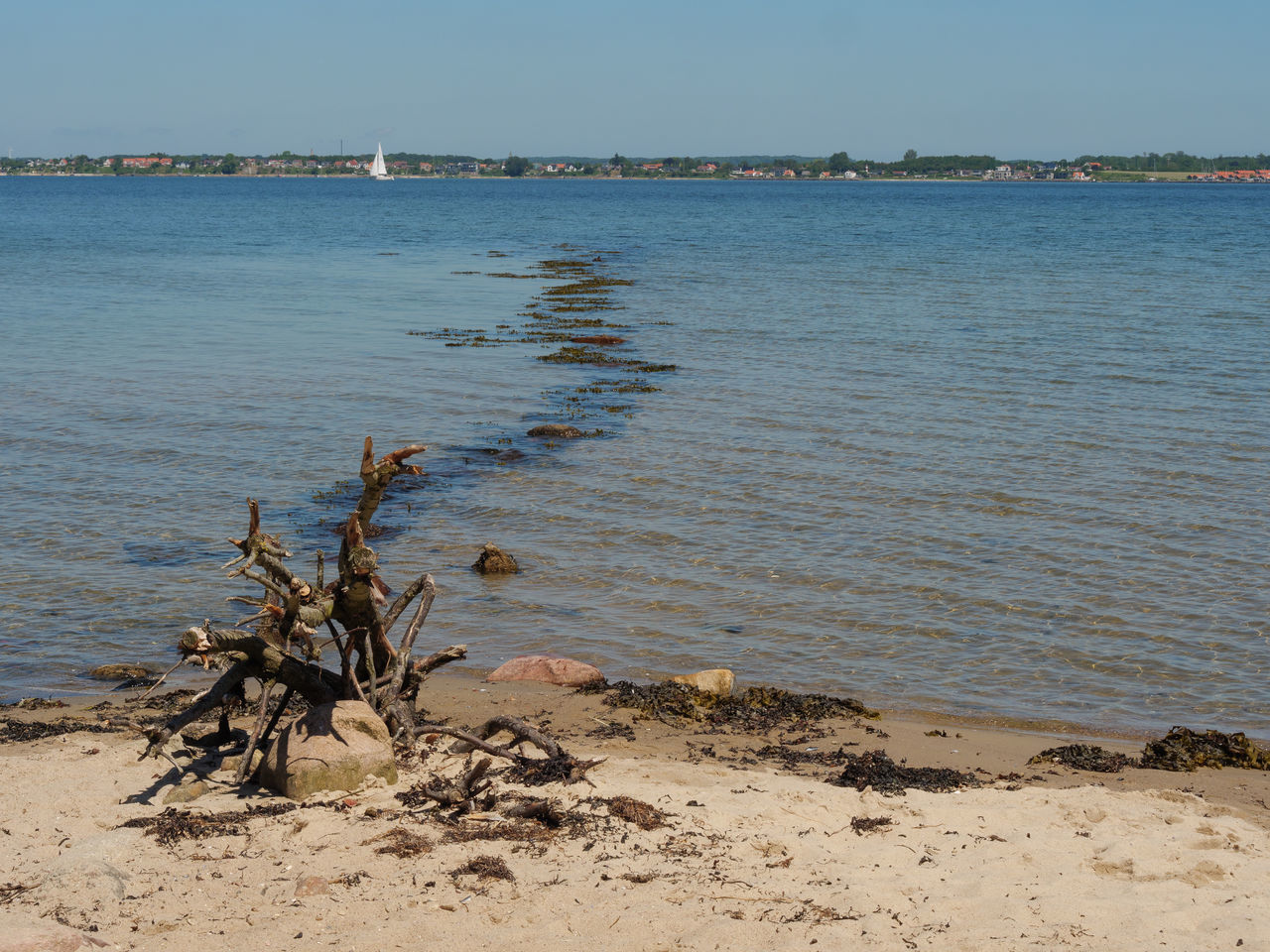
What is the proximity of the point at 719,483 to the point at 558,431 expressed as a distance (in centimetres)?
422

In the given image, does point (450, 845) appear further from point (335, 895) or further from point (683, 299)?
point (683, 299)

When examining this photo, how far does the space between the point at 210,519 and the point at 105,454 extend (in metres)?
4.16

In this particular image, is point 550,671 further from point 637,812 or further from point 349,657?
point 637,812

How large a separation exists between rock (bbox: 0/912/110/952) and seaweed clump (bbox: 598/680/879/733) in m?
4.78

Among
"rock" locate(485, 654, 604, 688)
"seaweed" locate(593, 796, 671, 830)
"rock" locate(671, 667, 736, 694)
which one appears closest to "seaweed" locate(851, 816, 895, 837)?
"seaweed" locate(593, 796, 671, 830)

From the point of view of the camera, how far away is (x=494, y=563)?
12805mm

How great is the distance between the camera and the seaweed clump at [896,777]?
7.98 m

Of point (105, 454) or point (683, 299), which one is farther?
point (683, 299)

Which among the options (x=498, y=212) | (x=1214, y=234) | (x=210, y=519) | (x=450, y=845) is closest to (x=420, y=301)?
(x=210, y=519)

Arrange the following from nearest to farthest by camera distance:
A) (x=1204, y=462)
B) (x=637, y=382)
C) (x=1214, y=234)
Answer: (x=1204, y=462) < (x=637, y=382) < (x=1214, y=234)

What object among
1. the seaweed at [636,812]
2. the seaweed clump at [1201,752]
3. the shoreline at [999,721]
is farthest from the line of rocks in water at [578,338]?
the seaweed at [636,812]

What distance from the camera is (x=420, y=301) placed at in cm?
3950

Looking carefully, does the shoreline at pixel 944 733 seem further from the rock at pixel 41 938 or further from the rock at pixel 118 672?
the rock at pixel 41 938

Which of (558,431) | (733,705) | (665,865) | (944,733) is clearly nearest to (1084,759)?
(944,733)
